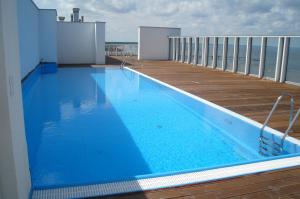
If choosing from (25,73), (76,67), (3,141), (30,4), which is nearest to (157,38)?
(76,67)

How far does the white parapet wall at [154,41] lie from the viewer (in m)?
17.5

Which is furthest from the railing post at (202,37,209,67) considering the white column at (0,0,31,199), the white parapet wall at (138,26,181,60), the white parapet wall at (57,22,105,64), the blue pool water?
the white column at (0,0,31,199)

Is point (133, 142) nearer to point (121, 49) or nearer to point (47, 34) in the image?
point (47, 34)

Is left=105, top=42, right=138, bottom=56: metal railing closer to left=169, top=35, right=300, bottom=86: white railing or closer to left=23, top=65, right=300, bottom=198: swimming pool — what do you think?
left=169, top=35, right=300, bottom=86: white railing

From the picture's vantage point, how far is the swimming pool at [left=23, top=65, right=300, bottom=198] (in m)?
2.81

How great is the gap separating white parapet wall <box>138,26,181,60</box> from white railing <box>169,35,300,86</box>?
230cm

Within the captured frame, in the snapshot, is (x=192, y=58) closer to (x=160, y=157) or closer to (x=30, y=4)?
(x=30, y=4)

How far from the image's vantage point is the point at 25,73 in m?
9.08

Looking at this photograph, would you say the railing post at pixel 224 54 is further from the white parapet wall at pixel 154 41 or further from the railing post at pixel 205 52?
the white parapet wall at pixel 154 41

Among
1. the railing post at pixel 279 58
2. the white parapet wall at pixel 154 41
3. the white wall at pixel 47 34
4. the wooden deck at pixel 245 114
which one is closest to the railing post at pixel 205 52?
the wooden deck at pixel 245 114

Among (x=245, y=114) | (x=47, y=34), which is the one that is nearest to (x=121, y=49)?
(x=47, y=34)

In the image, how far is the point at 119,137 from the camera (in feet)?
16.3

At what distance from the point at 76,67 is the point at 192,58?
19.2ft

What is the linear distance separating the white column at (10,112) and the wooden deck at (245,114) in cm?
80
